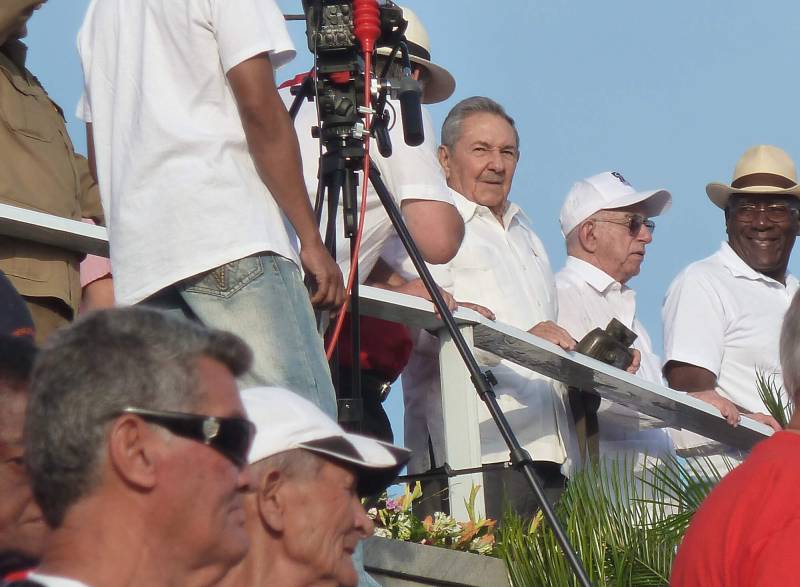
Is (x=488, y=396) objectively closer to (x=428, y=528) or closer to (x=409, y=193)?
(x=428, y=528)

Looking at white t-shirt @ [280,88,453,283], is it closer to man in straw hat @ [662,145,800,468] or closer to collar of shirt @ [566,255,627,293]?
man in straw hat @ [662,145,800,468]

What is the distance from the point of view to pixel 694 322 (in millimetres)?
7223

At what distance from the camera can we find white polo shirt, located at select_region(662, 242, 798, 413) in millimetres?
7121

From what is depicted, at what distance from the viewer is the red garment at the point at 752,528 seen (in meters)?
3.29

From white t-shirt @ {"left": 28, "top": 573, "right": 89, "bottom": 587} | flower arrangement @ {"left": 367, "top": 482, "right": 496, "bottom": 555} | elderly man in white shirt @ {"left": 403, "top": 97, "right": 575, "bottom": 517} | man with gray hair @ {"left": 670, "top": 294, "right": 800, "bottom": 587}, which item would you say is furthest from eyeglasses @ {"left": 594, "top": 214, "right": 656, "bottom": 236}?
white t-shirt @ {"left": 28, "top": 573, "right": 89, "bottom": 587}

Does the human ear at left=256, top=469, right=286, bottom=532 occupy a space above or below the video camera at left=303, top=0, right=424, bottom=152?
below

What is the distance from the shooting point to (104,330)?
2.46 meters

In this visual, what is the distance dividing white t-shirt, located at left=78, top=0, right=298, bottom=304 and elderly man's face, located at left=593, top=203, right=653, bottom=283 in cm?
365

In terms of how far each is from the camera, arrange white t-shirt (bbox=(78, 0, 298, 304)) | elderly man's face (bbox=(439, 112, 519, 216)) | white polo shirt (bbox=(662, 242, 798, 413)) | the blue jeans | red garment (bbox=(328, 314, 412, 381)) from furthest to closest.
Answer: white polo shirt (bbox=(662, 242, 798, 413)) → elderly man's face (bbox=(439, 112, 519, 216)) → red garment (bbox=(328, 314, 412, 381)) → white t-shirt (bbox=(78, 0, 298, 304)) → the blue jeans

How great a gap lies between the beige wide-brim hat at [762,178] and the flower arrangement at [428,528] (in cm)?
327

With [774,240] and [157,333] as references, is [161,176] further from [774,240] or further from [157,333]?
[774,240]

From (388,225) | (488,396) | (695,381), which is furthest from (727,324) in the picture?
(488,396)

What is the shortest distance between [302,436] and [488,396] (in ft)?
5.68

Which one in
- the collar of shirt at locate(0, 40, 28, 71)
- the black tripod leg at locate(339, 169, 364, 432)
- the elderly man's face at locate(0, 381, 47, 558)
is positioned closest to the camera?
the elderly man's face at locate(0, 381, 47, 558)
